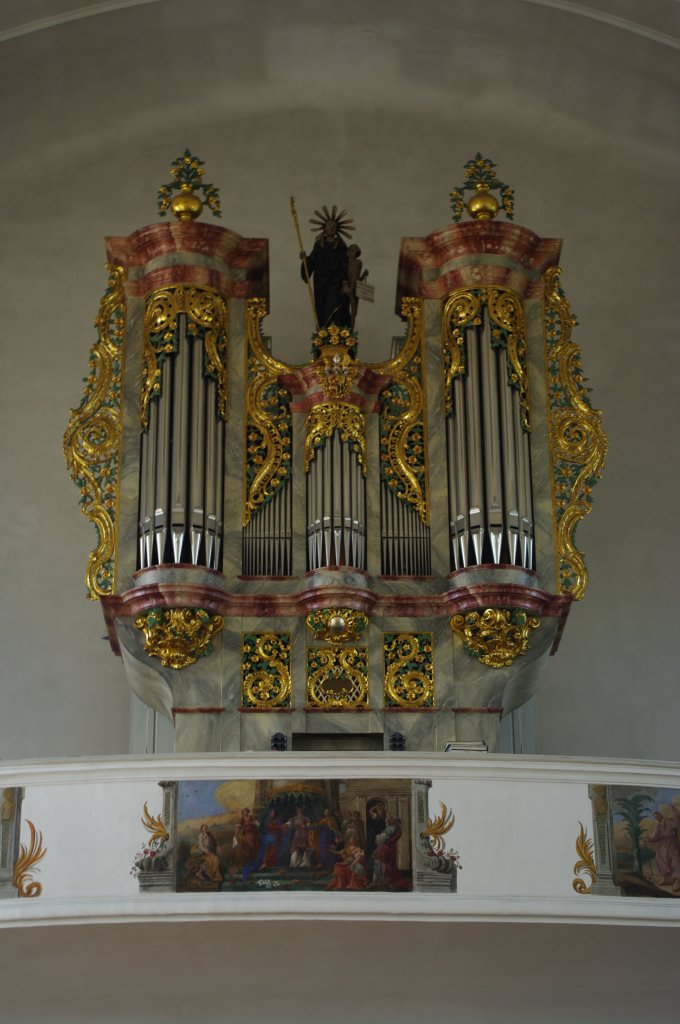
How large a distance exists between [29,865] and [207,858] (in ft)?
3.73

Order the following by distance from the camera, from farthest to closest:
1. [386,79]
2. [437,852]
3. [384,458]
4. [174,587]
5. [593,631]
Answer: [386,79] → [593,631] → [384,458] → [174,587] → [437,852]

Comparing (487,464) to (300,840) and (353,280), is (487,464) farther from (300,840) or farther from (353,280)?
(300,840)

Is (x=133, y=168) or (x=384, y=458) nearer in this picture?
(x=384, y=458)

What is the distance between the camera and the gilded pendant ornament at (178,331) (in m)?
13.9

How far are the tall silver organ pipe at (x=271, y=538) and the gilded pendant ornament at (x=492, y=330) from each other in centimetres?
155

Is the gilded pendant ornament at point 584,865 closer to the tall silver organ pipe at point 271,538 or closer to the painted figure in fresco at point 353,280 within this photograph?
the tall silver organ pipe at point 271,538

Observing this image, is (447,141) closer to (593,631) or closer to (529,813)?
(593,631)

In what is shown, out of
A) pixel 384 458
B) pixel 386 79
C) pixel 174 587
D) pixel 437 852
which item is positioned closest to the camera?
pixel 437 852

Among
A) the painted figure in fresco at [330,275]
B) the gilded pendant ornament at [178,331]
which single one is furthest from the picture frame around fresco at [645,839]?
the painted figure in fresco at [330,275]

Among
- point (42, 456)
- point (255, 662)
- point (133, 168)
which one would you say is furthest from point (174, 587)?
point (133, 168)

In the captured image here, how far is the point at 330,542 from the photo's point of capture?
1325cm

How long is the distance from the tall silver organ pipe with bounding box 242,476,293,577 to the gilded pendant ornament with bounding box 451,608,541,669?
143 centimetres

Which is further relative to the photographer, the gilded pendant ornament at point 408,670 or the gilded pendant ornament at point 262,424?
the gilded pendant ornament at point 262,424

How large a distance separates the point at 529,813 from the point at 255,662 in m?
2.74
